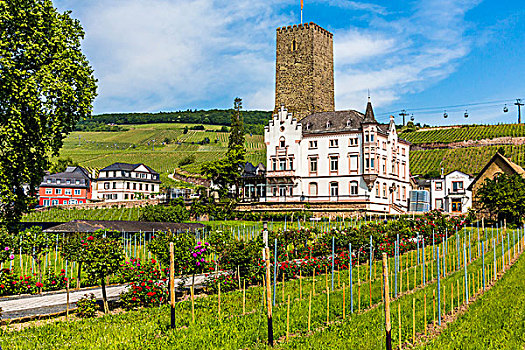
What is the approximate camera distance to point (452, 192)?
7856cm

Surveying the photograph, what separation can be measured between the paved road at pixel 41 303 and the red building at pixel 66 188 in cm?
7911

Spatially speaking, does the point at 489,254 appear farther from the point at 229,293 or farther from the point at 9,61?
the point at 9,61

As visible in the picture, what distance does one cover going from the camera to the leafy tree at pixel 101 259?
54.6 feet

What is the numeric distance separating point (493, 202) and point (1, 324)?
137 feet

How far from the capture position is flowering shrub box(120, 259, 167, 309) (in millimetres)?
17531

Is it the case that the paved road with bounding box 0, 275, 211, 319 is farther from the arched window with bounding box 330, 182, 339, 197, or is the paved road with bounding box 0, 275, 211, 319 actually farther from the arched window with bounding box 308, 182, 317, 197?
the arched window with bounding box 308, 182, 317, 197

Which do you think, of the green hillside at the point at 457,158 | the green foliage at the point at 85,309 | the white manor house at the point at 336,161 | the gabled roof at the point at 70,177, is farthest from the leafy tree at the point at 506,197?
the gabled roof at the point at 70,177

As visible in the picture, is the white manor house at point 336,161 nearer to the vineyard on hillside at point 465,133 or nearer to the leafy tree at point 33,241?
the leafy tree at point 33,241

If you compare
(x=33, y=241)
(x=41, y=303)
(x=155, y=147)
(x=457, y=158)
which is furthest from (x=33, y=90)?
(x=155, y=147)

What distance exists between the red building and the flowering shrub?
82939 mm

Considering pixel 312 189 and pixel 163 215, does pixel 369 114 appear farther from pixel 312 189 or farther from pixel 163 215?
pixel 163 215

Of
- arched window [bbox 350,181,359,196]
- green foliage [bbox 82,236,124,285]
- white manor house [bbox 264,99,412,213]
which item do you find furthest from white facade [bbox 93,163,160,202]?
green foliage [bbox 82,236,124,285]

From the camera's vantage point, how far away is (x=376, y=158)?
203ft

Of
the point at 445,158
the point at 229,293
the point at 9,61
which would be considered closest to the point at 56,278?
the point at 229,293
